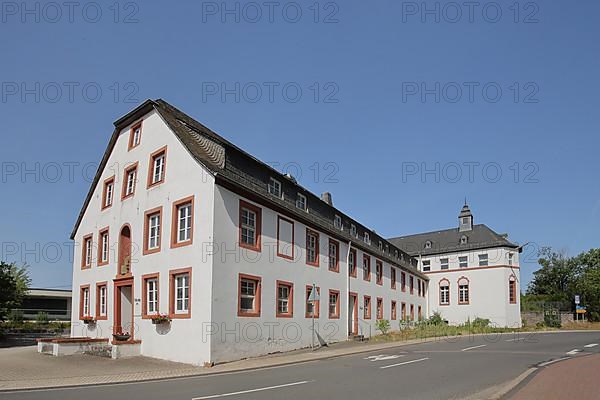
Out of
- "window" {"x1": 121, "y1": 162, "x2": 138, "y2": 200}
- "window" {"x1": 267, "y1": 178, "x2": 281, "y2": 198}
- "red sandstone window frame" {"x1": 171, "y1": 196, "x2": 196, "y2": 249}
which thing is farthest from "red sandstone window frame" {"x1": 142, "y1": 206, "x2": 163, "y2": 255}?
"window" {"x1": 267, "y1": 178, "x2": 281, "y2": 198}

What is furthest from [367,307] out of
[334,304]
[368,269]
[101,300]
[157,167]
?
[157,167]

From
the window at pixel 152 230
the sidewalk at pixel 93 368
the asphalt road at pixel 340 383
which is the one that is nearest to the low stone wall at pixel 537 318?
the sidewalk at pixel 93 368

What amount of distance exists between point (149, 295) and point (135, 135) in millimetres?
7770

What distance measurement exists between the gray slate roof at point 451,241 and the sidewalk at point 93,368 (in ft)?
123

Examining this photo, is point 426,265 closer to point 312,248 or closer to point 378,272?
point 378,272

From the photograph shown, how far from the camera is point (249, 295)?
70.5 feet

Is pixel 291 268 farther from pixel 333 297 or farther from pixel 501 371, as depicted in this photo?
pixel 501 371

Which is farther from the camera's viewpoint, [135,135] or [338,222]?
[338,222]

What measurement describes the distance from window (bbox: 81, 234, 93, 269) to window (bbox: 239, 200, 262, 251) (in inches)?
416

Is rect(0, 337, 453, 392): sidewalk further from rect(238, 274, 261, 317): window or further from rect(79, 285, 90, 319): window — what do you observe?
rect(79, 285, 90, 319): window

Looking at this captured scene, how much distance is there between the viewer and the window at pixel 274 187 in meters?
24.4

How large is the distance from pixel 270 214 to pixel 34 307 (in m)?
53.2

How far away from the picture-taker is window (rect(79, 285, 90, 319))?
2747 centimetres

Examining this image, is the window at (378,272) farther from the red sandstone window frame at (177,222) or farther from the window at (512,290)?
the red sandstone window frame at (177,222)
